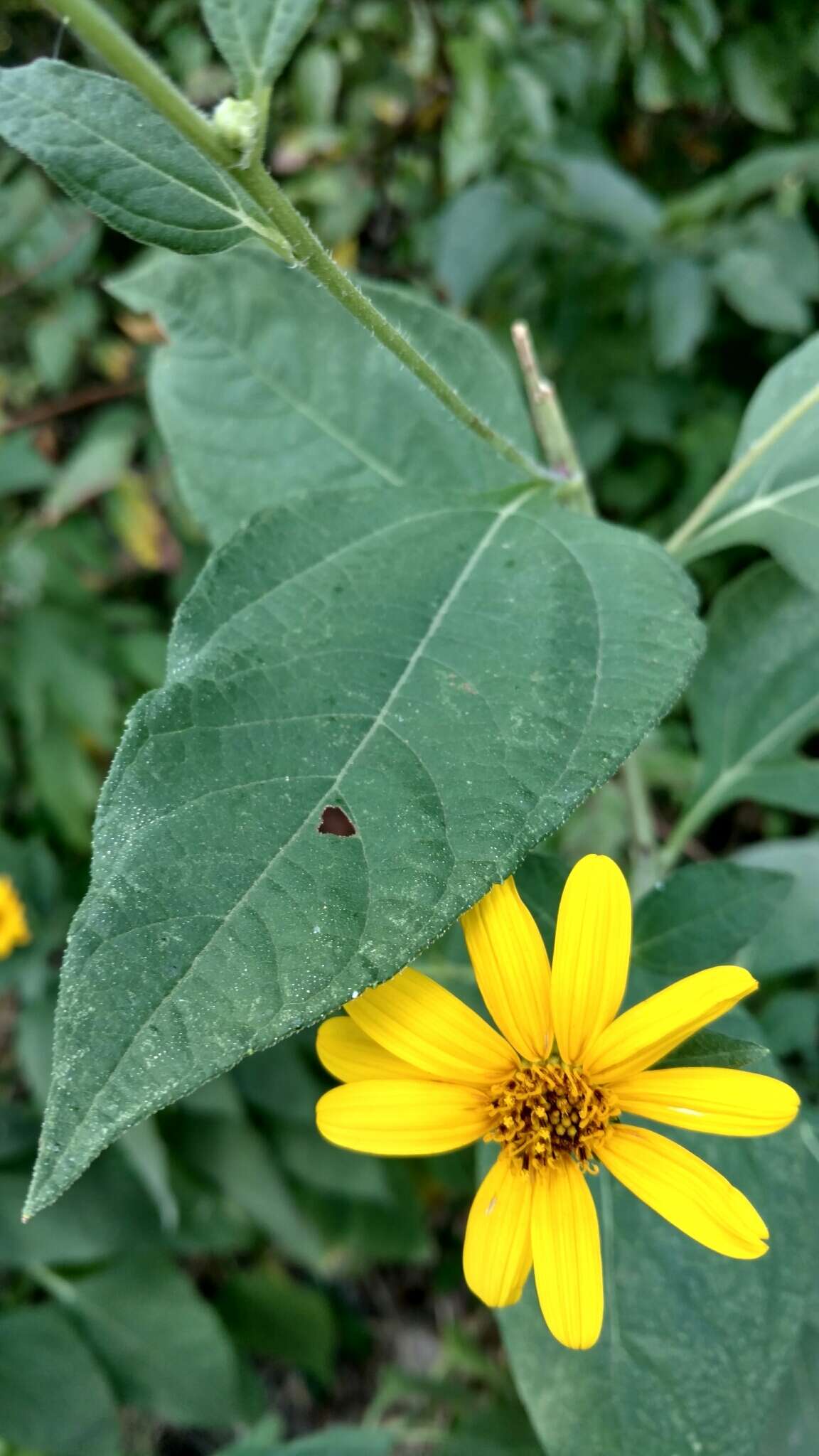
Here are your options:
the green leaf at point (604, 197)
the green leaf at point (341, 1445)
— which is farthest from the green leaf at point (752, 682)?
the green leaf at point (604, 197)

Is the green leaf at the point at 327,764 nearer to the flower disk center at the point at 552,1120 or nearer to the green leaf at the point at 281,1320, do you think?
the flower disk center at the point at 552,1120

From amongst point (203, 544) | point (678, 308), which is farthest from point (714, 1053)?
point (203, 544)

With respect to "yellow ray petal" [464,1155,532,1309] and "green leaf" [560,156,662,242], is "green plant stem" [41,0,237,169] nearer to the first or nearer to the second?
"yellow ray petal" [464,1155,532,1309]

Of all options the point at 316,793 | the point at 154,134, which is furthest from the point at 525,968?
the point at 154,134

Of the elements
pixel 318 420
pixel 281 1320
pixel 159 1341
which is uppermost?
pixel 318 420

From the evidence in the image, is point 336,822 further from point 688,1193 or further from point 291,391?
point 291,391
